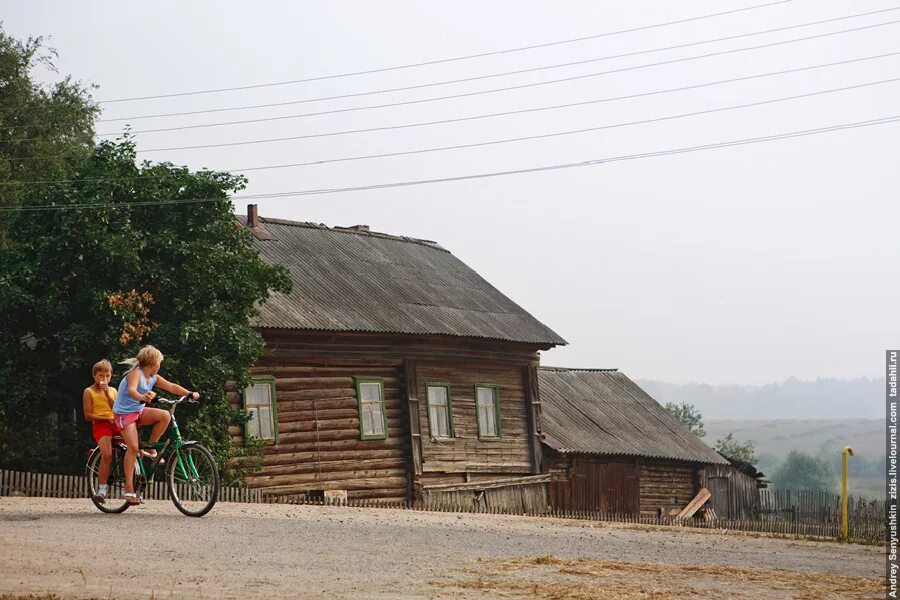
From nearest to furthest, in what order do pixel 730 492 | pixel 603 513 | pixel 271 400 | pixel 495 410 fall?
pixel 271 400
pixel 603 513
pixel 495 410
pixel 730 492

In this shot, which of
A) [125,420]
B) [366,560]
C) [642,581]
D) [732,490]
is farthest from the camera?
[732,490]

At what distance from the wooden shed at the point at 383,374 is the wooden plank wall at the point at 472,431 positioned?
38mm

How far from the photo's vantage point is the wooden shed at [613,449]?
37.2 metres

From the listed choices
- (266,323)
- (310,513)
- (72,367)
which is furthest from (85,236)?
(310,513)

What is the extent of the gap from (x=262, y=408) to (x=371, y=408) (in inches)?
127

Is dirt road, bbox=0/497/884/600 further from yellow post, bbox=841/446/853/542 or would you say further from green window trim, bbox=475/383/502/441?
green window trim, bbox=475/383/502/441

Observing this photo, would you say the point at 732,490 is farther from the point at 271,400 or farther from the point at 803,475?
the point at 803,475

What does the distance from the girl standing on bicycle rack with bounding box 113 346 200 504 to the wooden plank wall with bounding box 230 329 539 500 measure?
Result: 39.4ft

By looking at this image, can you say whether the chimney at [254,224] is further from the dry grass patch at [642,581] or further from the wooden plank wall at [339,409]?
the dry grass patch at [642,581]

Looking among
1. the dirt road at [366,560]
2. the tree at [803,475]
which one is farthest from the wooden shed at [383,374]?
the tree at [803,475]

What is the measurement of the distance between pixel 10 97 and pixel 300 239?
15.6 metres

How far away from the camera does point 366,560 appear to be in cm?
1219

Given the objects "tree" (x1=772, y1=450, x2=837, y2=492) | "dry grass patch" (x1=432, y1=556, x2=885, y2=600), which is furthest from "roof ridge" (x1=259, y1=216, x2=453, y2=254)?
"tree" (x1=772, y1=450, x2=837, y2=492)

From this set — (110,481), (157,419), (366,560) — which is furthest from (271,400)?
(366,560)
